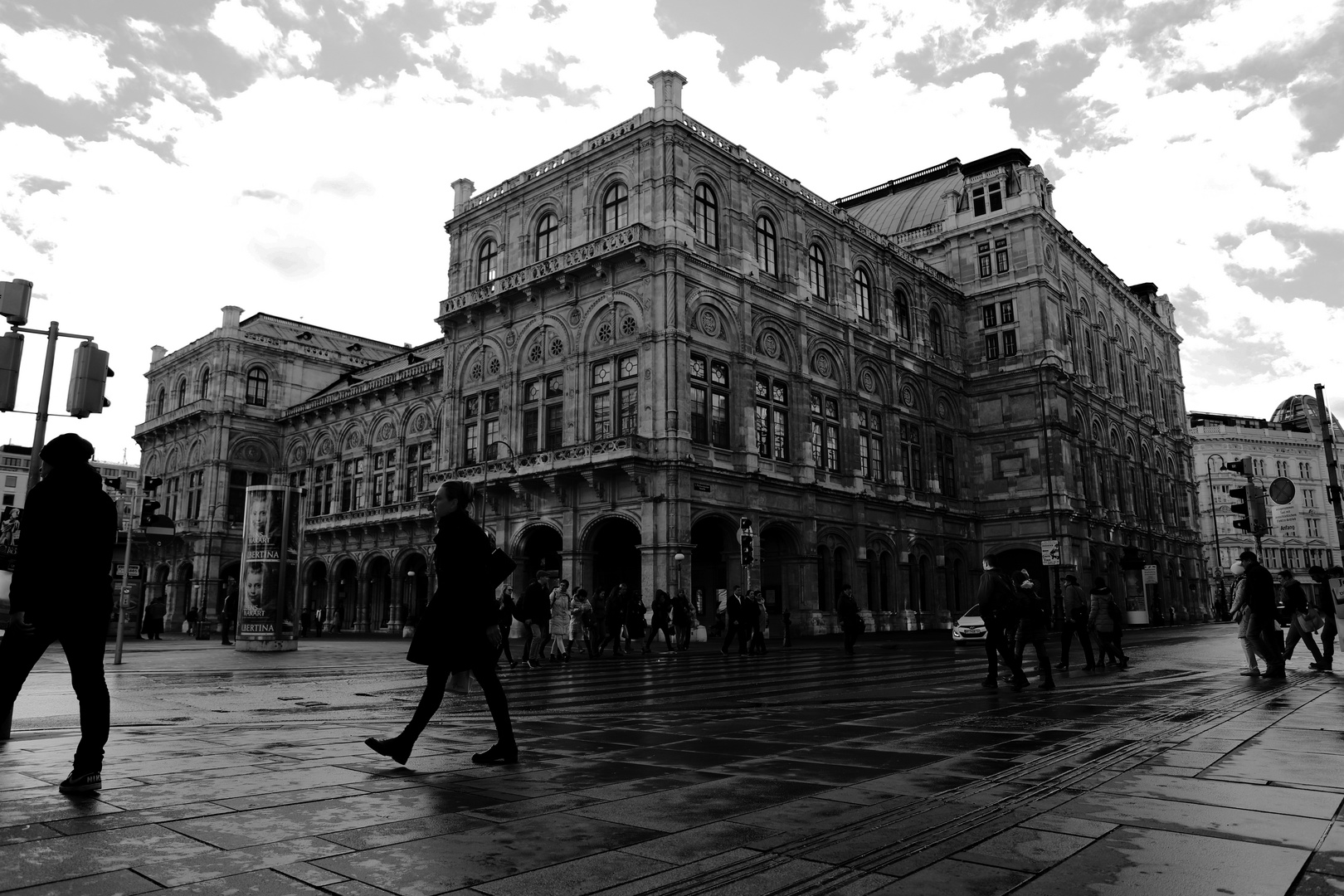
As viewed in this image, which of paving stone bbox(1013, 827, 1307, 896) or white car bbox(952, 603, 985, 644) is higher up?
white car bbox(952, 603, 985, 644)

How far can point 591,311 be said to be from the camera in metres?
33.8

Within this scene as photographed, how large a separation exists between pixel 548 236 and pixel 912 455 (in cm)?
1892

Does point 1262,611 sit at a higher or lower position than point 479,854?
higher

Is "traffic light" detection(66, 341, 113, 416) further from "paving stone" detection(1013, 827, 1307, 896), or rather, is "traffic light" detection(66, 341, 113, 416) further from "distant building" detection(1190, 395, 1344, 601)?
"distant building" detection(1190, 395, 1344, 601)

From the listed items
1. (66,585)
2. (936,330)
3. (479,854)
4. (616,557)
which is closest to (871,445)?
(936,330)

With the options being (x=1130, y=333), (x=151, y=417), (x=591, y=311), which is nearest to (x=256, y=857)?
(x=591, y=311)

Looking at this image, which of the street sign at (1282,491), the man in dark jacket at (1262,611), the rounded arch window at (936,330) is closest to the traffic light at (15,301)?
the man in dark jacket at (1262,611)

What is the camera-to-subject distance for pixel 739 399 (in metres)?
33.7

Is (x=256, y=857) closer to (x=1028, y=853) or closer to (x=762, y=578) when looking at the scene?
(x=1028, y=853)

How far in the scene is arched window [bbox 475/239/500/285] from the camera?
38.8 m

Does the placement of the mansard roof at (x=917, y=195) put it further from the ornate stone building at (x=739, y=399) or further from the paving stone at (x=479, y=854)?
the paving stone at (x=479, y=854)

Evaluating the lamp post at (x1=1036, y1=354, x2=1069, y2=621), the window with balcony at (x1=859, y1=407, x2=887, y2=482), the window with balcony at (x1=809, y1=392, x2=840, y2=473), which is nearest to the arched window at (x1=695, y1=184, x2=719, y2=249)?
the window with balcony at (x1=809, y1=392, x2=840, y2=473)

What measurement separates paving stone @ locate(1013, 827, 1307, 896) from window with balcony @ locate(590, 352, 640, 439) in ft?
92.1

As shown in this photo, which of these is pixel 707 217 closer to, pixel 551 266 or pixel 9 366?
pixel 551 266
